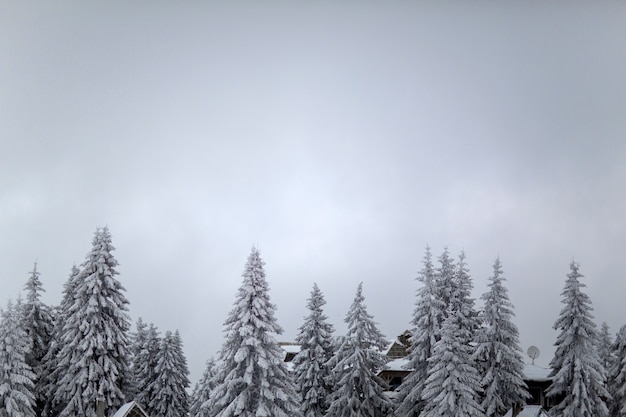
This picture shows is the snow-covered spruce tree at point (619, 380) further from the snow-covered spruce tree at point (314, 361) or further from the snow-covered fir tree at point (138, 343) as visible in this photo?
the snow-covered fir tree at point (138, 343)

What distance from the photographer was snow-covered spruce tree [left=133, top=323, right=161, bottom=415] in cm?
4938

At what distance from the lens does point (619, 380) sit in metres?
39.4

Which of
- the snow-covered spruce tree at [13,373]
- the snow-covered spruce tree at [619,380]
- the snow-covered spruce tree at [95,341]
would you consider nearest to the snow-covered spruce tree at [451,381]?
the snow-covered spruce tree at [619,380]

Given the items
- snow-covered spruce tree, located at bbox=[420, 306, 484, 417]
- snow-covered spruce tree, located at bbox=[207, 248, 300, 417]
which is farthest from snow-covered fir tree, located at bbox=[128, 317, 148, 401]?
snow-covered spruce tree, located at bbox=[420, 306, 484, 417]

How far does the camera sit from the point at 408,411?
3784 centimetres

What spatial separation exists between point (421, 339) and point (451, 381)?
4.80 m

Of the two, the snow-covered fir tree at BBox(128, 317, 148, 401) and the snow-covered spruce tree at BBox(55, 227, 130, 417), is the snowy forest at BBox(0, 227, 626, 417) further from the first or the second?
the snow-covered fir tree at BBox(128, 317, 148, 401)

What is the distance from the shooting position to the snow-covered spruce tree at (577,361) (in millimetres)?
35656

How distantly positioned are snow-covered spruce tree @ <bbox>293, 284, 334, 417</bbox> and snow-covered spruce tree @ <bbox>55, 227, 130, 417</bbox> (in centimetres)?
1249

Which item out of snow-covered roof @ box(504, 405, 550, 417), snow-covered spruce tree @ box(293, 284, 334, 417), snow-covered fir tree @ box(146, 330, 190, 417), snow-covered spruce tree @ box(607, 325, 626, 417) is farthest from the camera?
snow-covered fir tree @ box(146, 330, 190, 417)

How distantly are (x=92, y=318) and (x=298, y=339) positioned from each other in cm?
1469

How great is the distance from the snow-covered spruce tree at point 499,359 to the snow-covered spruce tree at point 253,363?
41.3ft

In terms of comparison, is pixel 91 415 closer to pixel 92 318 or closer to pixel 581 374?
pixel 92 318

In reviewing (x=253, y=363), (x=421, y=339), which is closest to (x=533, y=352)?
(x=421, y=339)
